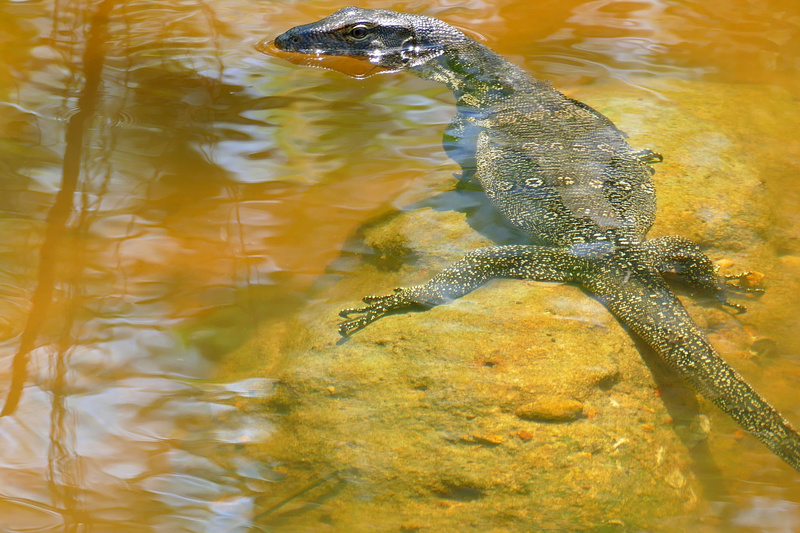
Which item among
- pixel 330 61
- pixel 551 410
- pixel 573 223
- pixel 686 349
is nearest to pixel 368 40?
pixel 330 61

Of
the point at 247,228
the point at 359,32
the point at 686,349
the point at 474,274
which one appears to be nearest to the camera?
the point at 686,349

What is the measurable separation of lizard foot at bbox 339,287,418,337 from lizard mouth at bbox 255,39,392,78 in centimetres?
326

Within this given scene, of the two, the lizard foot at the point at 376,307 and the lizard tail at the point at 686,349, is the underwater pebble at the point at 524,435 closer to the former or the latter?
the lizard tail at the point at 686,349

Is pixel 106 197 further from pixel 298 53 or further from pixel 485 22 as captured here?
pixel 485 22

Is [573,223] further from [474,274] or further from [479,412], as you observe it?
[479,412]

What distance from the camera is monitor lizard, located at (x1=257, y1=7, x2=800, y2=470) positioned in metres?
3.25

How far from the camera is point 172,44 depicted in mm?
6355

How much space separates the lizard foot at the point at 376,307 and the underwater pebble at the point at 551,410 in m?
1.03

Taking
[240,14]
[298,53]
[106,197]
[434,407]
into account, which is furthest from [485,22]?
[434,407]

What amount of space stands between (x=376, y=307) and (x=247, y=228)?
1.24 m

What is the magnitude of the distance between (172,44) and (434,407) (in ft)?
16.9

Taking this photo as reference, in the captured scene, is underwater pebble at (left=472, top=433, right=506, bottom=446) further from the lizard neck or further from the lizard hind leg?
the lizard neck

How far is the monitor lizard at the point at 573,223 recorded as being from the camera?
3246 millimetres

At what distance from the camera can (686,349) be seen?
10.7 feet
